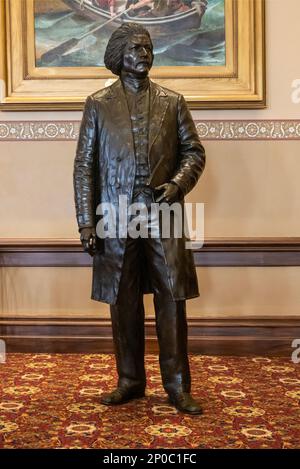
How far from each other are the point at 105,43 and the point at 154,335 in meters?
2.16

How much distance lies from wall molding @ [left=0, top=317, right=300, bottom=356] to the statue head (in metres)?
2.07

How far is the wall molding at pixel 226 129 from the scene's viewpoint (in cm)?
502

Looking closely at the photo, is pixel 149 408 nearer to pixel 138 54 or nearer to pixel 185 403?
pixel 185 403

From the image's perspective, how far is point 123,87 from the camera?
3771 millimetres

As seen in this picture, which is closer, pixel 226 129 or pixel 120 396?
pixel 120 396

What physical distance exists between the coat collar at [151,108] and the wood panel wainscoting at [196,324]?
5.03 feet

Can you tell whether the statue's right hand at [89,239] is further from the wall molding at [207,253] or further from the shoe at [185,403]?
the wall molding at [207,253]

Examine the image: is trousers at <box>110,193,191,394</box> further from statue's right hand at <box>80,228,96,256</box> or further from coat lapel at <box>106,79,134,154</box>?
coat lapel at <box>106,79,134,154</box>

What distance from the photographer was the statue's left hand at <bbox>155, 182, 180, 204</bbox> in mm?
3559

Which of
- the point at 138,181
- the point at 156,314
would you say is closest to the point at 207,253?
the point at 156,314

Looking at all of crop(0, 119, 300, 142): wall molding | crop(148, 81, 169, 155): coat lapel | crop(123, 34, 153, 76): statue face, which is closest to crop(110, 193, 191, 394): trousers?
crop(148, 81, 169, 155): coat lapel

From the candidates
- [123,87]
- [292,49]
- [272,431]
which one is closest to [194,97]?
[292,49]

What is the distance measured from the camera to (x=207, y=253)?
508 centimetres

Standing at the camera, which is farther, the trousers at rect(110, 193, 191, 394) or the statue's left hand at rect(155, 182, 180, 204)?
the trousers at rect(110, 193, 191, 394)
